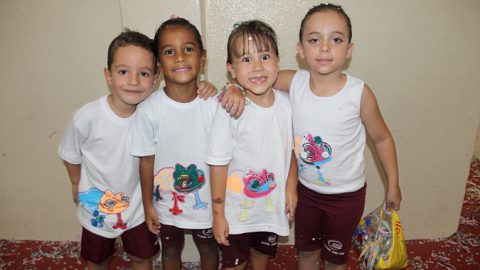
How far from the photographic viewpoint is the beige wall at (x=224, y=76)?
2131 mm

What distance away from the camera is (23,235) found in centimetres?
267

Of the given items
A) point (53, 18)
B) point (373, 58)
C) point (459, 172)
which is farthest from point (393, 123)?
point (53, 18)

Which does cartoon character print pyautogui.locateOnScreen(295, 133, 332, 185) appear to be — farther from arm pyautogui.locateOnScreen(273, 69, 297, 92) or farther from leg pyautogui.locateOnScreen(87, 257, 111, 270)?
leg pyautogui.locateOnScreen(87, 257, 111, 270)

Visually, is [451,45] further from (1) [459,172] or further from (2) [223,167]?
(2) [223,167]

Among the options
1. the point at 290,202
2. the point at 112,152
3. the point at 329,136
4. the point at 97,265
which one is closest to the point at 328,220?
the point at 290,202

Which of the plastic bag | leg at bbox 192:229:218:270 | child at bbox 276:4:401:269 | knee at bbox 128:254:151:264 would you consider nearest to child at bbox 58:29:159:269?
knee at bbox 128:254:151:264

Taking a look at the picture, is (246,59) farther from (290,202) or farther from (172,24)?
(290,202)

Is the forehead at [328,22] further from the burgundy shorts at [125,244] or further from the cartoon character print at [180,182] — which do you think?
the burgundy shorts at [125,244]

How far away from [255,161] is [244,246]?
46 cm

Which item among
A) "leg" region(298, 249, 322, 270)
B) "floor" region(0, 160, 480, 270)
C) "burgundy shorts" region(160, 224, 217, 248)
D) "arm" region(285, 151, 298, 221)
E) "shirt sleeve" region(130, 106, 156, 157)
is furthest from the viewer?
"floor" region(0, 160, 480, 270)

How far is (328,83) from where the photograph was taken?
1.79 m

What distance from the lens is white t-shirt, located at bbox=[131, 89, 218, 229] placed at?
5.75 feet

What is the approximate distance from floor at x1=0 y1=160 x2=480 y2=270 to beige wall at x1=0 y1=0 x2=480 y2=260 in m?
0.11

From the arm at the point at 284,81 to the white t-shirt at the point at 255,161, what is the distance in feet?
0.32
